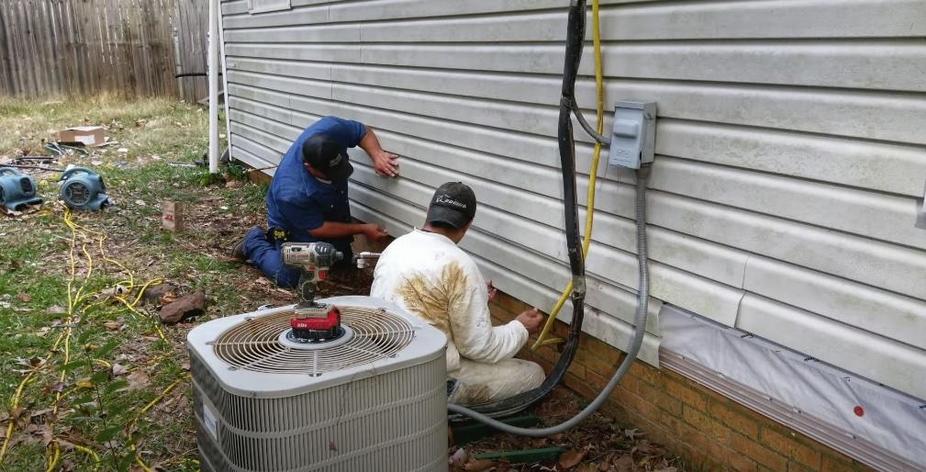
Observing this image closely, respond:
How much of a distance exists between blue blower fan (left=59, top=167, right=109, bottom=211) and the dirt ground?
17cm

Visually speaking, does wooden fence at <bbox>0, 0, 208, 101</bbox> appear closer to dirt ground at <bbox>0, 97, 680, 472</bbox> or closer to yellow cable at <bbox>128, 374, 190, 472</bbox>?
dirt ground at <bbox>0, 97, 680, 472</bbox>

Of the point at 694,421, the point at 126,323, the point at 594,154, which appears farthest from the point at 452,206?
the point at 126,323

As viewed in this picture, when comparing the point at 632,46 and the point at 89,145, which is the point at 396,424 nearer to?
the point at 632,46

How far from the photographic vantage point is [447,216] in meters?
3.82

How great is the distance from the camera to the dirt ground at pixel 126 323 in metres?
3.64

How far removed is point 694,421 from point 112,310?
4225mm

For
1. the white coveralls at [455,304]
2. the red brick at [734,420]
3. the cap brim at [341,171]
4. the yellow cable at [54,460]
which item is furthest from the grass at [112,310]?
the red brick at [734,420]

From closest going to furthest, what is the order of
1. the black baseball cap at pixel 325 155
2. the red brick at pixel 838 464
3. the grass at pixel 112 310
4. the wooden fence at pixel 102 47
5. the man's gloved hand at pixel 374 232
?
1. the red brick at pixel 838 464
2. the grass at pixel 112 310
3. the black baseball cap at pixel 325 155
4. the man's gloved hand at pixel 374 232
5. the wooden fence at pixel 102 47

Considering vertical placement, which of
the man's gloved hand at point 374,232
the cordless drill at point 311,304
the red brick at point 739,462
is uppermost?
the cordless drill at point 311,304

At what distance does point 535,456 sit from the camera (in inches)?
142

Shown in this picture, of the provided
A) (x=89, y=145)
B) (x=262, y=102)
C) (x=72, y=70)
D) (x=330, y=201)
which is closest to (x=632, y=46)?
(x=330, y=201)

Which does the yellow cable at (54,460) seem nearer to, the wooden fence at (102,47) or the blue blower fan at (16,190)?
the blue blower fan at (16,190)

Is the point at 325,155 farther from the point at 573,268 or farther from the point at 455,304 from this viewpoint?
the point at 573,268

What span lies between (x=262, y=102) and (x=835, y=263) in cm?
743
